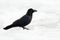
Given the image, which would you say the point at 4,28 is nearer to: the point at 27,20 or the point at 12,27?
the point at 12,27

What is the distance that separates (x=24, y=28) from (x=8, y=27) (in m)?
0.85

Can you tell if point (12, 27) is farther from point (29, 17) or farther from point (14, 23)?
point (29, 17)

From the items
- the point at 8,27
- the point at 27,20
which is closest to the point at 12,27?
the point at 8,27

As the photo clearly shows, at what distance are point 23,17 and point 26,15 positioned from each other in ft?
0.77

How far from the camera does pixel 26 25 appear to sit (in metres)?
11.6

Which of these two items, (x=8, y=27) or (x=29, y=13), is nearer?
(x=8, y=27)

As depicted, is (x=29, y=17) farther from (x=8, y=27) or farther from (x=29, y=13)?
(x=8, y=27)

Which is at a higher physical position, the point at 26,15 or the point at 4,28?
the point at 26,15

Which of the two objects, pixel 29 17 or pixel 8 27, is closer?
pixel 8 27

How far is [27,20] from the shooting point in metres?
11.6

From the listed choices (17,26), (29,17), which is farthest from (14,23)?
(29,17)

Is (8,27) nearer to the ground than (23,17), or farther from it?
nearer to the ground

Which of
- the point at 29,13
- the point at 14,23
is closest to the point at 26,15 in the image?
the point at 29,13

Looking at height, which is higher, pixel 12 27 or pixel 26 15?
pixel 26 15
